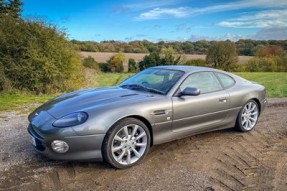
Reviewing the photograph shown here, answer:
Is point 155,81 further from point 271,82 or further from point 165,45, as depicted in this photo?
point 165,45

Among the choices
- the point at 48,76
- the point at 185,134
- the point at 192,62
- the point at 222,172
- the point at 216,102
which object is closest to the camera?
the point at 222,172

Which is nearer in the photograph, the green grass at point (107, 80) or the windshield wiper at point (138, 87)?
the windshield wiper at point (138, 87)

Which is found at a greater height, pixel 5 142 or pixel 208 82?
pixel 208 82

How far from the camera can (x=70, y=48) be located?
14.2m

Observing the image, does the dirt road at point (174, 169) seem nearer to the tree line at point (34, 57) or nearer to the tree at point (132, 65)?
the tree line at point (34, 57)

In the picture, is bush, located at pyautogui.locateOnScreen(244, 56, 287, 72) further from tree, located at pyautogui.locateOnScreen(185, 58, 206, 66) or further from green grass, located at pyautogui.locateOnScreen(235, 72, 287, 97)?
green grass, located at pyautogui.locateOnScreen(235, 72, 287, 97)

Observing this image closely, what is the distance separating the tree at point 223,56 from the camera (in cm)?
4488

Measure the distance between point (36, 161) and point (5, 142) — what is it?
3.88ft

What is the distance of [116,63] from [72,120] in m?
42.7

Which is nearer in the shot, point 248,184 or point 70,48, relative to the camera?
point 248,184

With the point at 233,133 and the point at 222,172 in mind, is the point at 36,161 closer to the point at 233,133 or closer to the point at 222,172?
the point at 222,172

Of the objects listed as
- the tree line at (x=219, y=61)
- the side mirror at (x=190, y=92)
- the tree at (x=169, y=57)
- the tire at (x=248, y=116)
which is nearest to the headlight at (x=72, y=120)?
the side mirror at (x=190, y=92)

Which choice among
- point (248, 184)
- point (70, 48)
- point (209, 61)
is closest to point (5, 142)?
point (248, 184)

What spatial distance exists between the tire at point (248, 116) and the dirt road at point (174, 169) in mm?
359
